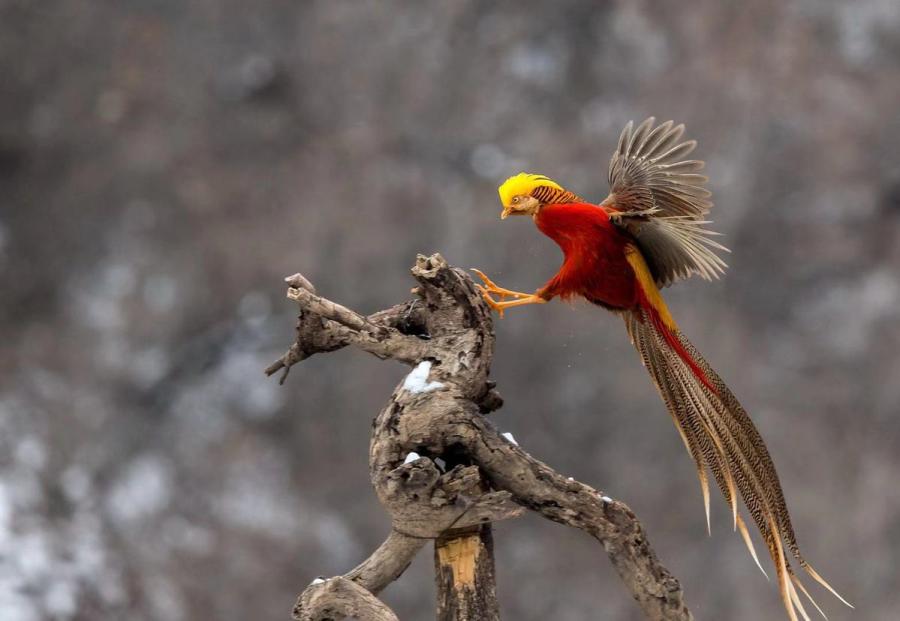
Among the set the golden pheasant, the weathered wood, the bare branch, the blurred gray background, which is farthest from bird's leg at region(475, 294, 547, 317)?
the blurred gray background

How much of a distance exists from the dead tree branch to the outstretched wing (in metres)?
0.27

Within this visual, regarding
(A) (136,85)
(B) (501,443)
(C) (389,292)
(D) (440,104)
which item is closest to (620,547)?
(B) (501,443)

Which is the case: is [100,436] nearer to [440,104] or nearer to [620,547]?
[440,104]

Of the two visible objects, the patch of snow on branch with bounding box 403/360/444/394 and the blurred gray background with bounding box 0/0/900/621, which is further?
the blurred gray background with bounding box 0/0/900/621

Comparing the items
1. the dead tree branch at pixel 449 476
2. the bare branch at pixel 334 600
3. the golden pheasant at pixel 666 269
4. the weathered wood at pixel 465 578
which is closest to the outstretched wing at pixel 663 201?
the golden pheasant at pixel 666 269

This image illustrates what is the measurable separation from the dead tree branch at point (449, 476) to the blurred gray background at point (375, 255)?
3.85ft

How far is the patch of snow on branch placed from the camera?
1.79m

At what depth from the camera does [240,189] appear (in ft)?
10.1

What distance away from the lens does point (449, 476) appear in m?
1.71

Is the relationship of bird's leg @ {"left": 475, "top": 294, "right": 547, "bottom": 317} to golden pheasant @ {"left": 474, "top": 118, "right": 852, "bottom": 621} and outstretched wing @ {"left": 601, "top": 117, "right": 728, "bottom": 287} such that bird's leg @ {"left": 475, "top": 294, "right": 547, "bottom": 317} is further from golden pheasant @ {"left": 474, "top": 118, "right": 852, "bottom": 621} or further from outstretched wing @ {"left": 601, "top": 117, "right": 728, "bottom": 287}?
outstretched wing @ {"left": 601, "top": 117, "right": 728, "bottom": 287}

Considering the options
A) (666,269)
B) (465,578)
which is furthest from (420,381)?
(666,269)

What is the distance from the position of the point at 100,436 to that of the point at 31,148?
77 centimetres

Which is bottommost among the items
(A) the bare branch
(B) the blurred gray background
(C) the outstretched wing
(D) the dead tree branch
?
(A) the bare branch

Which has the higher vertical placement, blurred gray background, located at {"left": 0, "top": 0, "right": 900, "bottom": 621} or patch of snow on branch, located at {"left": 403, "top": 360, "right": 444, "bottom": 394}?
blurred gray background, located at {"left": 0, "top": 0, "right": 900, "bottom": 621}
